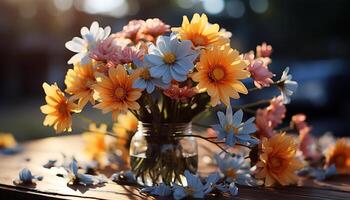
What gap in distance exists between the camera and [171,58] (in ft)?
3.22

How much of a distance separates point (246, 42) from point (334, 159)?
11.9 metres

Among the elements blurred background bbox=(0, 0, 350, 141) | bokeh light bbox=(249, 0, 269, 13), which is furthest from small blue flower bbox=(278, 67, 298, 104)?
bokeh light bbox=(249, 0, 269, 13)

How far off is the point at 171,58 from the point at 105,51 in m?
0.14

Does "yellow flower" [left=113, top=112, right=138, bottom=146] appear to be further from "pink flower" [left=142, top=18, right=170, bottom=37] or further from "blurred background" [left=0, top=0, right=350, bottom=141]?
"blurred background" [left=0, top=0, right=350, bottom=141]

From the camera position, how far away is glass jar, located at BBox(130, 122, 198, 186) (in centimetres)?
110

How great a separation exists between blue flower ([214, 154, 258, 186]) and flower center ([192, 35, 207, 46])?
30 cm

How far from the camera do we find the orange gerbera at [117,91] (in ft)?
3.22

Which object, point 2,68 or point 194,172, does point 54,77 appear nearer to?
point 2,68

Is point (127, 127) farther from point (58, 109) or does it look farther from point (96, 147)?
point (58, 109)

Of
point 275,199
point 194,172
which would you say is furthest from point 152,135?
point 275,199

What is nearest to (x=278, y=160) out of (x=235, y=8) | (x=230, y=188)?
(x=230, y=188)

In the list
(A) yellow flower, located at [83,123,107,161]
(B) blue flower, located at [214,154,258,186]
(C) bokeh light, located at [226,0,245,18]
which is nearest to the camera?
(B) blue flower, located at [214,154,258,186]

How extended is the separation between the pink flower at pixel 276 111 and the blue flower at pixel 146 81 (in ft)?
1.09

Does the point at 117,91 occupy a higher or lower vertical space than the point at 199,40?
lower
